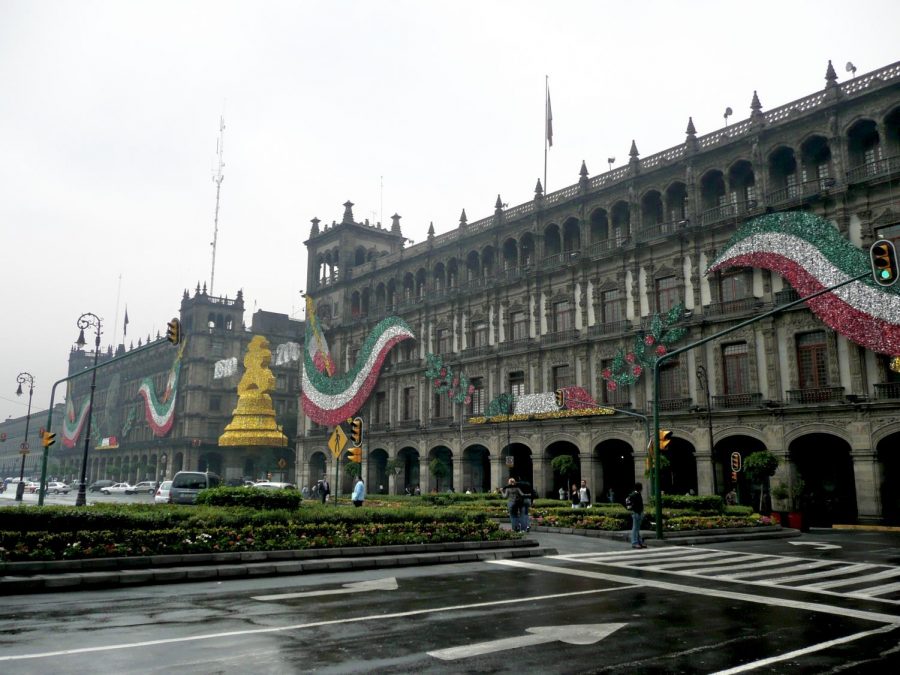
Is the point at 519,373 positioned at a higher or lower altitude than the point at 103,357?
lower

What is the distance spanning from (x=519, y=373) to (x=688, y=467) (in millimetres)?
11554

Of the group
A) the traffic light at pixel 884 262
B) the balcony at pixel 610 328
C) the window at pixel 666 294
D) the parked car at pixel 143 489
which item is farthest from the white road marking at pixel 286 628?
the parked car at pixel 143 489

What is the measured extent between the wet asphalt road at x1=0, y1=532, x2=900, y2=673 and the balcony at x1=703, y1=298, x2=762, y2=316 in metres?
21.3

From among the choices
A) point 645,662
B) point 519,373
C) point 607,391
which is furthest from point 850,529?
point 645,662

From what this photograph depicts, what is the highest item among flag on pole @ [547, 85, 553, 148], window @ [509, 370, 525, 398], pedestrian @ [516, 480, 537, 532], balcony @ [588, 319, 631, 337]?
flag on pole @ [547, 85, 553, 148]

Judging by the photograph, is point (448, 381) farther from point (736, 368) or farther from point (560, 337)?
point (736, 368)

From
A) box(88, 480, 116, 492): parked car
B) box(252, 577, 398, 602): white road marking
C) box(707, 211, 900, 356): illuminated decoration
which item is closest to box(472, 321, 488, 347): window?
box(707, 211, 900, 356): illuminated decoration

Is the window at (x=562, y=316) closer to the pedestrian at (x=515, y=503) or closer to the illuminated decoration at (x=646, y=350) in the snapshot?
the illuminated decoration at (x=646, y=350)

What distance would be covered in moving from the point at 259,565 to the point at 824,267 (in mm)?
27642

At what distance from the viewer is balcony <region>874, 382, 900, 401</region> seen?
29.5 meters

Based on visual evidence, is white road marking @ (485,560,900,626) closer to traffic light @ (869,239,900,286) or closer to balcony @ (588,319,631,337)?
traffic light @ (869,239,900,286)

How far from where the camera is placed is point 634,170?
4044 cm

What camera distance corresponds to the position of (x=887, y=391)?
29.7 metres

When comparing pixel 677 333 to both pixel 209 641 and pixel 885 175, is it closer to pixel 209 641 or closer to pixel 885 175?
pixel 885 175
